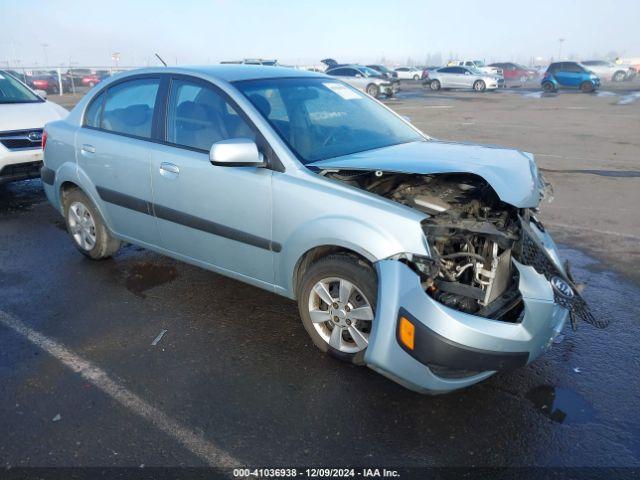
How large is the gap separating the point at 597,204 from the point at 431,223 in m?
4.93

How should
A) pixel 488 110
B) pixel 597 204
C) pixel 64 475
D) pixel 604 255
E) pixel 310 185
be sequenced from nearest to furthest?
pixel 64 475 → pixel 310 185 → pixel 604 255 → pixel 597 204 → pixel 488 110

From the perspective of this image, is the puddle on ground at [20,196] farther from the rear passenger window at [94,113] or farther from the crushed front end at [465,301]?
the crushed front end at [465,301]

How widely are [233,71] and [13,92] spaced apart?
220 inches

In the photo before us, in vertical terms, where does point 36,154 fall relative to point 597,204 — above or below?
above

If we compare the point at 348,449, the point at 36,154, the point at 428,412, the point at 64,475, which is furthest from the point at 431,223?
the point at 36,154

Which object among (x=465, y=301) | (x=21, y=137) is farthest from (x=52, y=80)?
(x=465, y=301)

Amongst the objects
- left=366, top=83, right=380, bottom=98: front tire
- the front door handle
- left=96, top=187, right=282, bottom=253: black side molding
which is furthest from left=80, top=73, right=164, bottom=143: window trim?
left=366, top=83, right=380, bottom=98: front tire

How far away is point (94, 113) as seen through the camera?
15.5 ft

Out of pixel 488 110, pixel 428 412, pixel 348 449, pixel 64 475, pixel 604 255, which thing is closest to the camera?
pixel 64 475

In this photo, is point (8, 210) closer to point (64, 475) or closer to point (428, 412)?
point (64, 475)

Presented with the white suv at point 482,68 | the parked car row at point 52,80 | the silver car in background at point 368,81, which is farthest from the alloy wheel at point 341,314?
the white suv at point 482,68

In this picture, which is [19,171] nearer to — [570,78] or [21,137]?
[21,137]

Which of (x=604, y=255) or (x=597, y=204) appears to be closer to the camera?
(x=604, y=255)

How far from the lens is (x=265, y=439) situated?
2697mm
